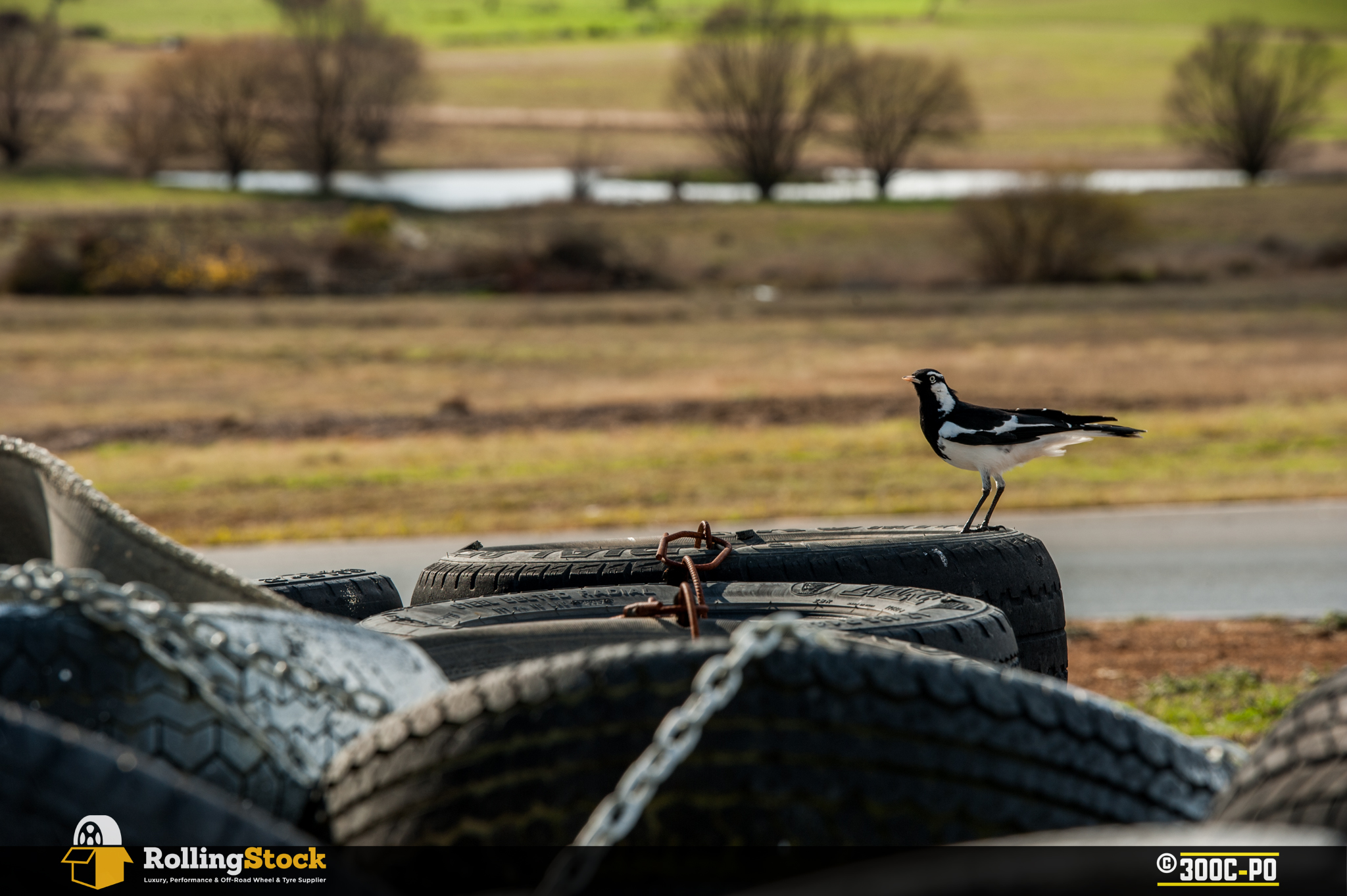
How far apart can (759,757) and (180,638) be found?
36.4 inches

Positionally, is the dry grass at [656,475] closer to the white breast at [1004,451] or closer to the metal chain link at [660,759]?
the white breast at [1004,451]

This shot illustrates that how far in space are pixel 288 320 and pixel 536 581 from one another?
29.6 meters

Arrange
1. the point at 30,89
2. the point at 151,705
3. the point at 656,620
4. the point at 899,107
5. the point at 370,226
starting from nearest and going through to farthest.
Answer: the point at 151,705, the point at 656,620, the point at 370,226, the point at 899,107, the point at 30,89

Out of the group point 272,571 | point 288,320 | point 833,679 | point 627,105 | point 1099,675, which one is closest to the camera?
point 833,679

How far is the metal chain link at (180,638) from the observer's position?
200 cm

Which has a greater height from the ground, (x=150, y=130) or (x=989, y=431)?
(x=150, y=130)

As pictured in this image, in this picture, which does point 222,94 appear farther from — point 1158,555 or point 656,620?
point 656,620

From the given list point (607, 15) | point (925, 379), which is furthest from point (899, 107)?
point (607, 15)

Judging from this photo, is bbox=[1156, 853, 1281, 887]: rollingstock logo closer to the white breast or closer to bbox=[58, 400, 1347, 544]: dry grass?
the white breast

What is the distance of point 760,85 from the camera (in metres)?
76.6

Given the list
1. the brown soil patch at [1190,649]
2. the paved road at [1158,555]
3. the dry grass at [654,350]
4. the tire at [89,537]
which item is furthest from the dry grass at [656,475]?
the tire at [89,537]

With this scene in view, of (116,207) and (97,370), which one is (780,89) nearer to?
(116,207)

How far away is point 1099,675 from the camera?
680 cm

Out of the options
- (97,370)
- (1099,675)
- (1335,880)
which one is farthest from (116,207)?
(1335,880)
